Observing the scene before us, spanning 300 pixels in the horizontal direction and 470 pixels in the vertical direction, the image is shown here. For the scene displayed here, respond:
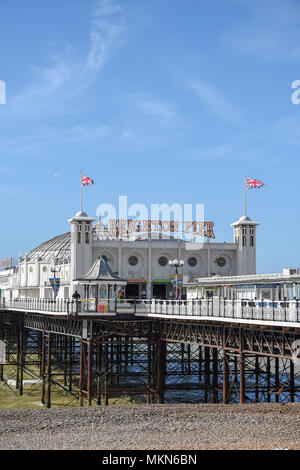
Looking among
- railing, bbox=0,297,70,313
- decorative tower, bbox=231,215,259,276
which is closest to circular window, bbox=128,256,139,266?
decorative tower, bbox=231,215,259,276

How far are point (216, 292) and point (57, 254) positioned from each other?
61920 mm

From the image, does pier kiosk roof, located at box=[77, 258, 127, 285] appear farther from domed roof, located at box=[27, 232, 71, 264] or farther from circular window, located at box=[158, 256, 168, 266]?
domed roof, located at box=[27, 232, 71, 264]

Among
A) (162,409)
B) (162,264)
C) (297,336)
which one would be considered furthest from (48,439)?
(162,264)

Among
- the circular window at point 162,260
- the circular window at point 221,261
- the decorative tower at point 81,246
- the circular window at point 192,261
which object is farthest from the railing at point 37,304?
the circular window at point 221,261

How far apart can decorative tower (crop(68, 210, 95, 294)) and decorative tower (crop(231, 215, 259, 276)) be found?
A: 65.9 ft

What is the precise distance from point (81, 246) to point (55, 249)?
40282 mm

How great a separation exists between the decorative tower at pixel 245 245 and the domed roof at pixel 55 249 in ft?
118

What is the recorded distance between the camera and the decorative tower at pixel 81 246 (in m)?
81.6

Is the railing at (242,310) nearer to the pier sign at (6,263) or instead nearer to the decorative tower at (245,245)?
the decorative tower at (245,245)

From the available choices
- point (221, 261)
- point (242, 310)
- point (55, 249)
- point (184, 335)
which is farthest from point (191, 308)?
point (55, 249)
